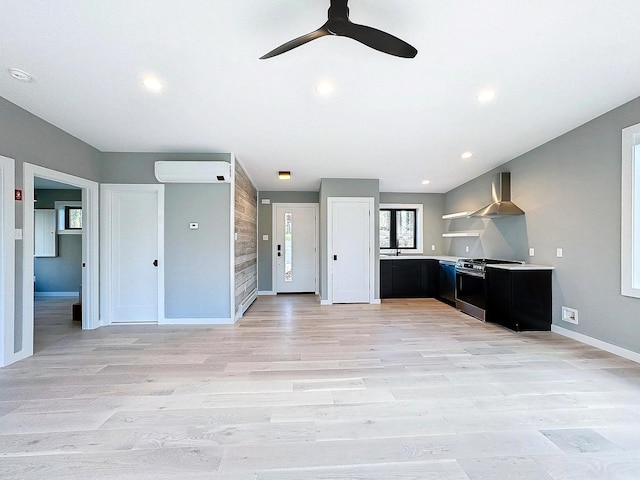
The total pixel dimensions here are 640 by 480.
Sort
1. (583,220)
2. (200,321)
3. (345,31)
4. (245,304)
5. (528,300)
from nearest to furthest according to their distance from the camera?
(345,31) → (583,220) → (528,300) → (200,321) → (245,304)

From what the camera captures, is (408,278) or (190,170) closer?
(190,170)

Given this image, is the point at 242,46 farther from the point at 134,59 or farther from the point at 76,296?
the point at 76,296

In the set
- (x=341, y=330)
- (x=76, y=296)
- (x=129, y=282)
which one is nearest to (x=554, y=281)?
(x=341, y=330)

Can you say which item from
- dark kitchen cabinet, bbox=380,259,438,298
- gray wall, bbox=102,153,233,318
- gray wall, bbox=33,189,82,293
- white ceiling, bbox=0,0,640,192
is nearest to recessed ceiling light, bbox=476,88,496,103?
white ceiling, bbox=0,0,640,192

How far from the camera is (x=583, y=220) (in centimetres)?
Answer: 351

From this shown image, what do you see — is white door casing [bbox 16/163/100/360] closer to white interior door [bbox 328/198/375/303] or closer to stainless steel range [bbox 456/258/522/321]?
white interior door [bbox 328/198/375/303]

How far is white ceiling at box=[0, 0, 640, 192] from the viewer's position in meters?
1.91

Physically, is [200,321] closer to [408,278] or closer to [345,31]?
[345,31]

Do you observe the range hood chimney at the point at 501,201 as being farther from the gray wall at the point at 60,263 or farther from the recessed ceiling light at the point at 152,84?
the gray wall at the point at 60,263

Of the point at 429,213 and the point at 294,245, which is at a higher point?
the point at 429,213

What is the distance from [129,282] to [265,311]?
211 cm

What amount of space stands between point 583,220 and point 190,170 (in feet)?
16.6

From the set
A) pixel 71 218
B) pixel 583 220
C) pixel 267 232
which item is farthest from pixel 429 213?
pixel 71 218

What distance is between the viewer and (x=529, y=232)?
4.37m
